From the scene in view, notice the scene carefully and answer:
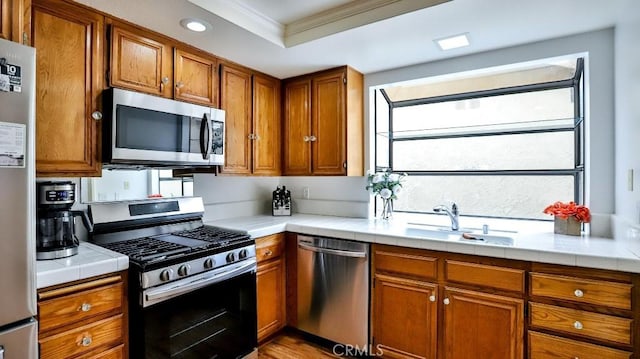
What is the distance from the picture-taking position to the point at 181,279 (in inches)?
72.8

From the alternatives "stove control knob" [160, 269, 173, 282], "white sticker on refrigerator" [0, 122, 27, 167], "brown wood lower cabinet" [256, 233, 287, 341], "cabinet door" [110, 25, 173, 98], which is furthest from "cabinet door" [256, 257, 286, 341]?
"white sticker on refrigerator" [0, 122, 27, 167]

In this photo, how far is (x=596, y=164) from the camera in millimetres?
2143

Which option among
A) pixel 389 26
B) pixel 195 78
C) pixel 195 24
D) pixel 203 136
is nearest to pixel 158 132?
pixel 203 136

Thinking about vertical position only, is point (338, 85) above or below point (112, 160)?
above

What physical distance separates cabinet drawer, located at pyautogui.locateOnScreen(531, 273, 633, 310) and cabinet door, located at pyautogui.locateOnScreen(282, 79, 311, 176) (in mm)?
1875

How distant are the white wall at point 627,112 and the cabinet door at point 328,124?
1782 mm

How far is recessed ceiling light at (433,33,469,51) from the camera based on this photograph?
217 centimetres

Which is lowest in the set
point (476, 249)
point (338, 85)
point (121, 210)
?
point (476, 249)

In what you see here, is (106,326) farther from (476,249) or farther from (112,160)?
(476,249)

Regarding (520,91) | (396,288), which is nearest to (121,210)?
(396,288)

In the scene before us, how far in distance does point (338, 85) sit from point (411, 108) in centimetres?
78

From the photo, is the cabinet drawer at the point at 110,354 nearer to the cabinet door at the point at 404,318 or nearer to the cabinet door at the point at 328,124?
the cabinet door at the point at 404,318

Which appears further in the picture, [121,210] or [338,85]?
[338,85]

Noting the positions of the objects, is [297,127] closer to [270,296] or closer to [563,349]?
[270,296]
